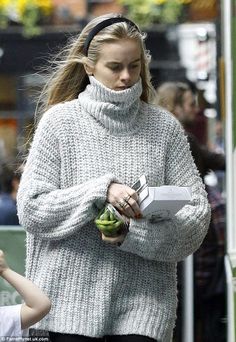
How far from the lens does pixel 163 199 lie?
3811mm

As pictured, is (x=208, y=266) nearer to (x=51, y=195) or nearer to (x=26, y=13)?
(x=26, y=13)

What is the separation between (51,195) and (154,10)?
5151 millimetres

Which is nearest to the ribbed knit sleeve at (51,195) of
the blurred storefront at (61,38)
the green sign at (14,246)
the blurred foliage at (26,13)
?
the green sign at (14,246)

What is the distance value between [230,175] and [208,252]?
2.25 m

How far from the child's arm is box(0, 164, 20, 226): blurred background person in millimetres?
3326

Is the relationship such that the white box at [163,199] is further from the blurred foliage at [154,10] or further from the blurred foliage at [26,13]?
the blurred foliage at [26,13]

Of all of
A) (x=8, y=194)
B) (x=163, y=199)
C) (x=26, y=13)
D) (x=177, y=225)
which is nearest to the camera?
(x=163, y=199)

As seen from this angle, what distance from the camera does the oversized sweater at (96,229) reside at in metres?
4.03

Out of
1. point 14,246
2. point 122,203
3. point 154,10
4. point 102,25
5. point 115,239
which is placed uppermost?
point 154,10

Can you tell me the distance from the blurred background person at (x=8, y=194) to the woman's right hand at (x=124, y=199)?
3.63 meters

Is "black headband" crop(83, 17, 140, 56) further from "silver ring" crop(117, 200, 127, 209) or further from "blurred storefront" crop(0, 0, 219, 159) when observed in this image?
"blurred storefront" crop(0, 0, 219, 159)

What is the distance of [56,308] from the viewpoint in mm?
4098

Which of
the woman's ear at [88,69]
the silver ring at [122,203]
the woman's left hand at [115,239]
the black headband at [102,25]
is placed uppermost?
the black headband at [102,25]

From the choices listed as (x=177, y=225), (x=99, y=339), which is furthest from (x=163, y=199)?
(x=99, y=339)
